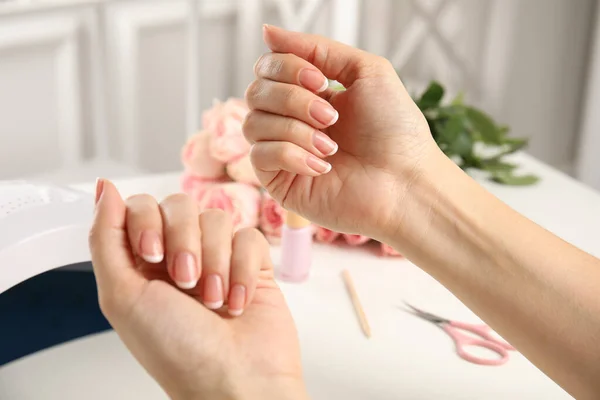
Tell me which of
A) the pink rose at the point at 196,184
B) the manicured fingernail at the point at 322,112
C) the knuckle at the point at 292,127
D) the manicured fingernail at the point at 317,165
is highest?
the manicured fingernail at the point at 322,112

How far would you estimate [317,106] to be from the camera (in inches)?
29.2

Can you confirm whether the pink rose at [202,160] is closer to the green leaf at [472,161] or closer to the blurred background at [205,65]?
the green leaf at [472,161]

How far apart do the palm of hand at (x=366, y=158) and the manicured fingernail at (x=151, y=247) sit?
270 mm

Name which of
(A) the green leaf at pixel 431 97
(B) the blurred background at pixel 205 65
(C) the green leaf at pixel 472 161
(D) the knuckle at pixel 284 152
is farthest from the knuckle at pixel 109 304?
(B) the blurred background at pixel 205 65

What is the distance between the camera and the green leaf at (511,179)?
1327 mm

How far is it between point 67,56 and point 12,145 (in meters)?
0.29

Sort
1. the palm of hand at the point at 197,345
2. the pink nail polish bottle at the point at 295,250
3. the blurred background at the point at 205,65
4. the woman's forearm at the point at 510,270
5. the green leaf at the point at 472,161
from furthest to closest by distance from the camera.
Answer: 1. the blurred background at the point at 205,65
2. the green leaf at the point at 472,161
3. the pink nail polish bottle at the point at 295,250
4. the woman's forearm at the point at 510,270
5. the palm of hand at the point at 197,345

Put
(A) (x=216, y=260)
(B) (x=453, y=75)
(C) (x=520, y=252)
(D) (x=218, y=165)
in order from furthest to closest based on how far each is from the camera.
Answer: (B) (x=453, y=75), (D) (x=218, y=165), (C) (x=520, y=252), (A) (x=216, y=260)

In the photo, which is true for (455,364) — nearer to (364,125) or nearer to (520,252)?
(520,252)

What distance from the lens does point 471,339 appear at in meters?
0.83

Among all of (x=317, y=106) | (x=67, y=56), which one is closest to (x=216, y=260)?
(x=317, y=106)

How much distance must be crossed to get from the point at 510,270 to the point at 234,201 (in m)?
0.43

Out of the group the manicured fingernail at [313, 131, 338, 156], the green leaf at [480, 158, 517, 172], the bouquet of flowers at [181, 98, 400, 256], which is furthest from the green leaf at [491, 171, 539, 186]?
the manicured fingernail at [313, 131, 338, 156]

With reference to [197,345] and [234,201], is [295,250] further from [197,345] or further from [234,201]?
[197,345]
